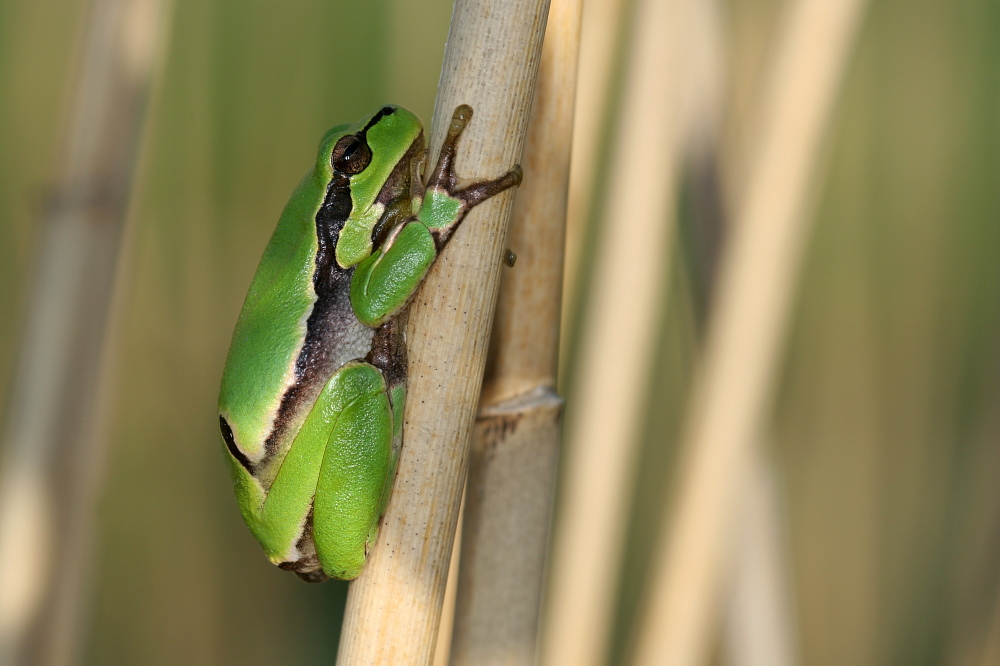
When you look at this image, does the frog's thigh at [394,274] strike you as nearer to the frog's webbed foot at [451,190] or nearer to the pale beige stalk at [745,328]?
the frog's webbed foot at [451,190]

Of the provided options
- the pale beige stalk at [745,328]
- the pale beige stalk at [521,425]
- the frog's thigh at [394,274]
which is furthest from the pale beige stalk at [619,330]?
the frog's thigh at [394,274]

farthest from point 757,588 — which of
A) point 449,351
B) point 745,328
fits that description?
point 449,351

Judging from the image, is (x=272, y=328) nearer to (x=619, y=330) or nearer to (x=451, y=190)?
(x=451, y=190)

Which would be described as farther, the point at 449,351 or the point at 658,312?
the point at 658,312

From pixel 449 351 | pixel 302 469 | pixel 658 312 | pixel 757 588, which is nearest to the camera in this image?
pixel 449 351

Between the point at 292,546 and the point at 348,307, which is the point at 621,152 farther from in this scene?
the point at 292,546

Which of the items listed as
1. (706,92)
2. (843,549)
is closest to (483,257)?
(706,92)

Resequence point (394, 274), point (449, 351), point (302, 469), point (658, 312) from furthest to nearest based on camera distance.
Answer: point (658, 312) < point (302, 469) < point (394, 274) < point (449, 351)
